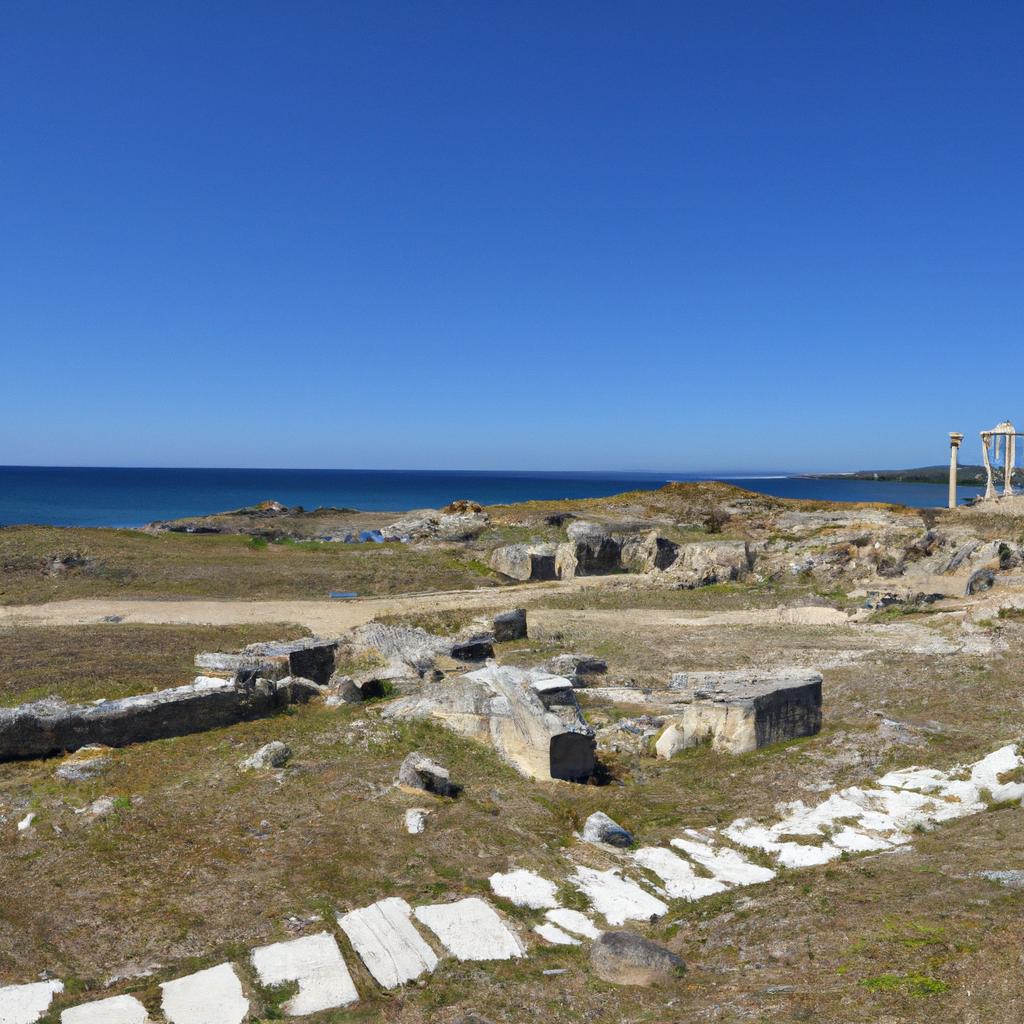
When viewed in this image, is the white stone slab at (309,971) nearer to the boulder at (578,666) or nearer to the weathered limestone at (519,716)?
the weathered limestone at (519,716)

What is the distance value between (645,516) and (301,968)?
45.1 metres

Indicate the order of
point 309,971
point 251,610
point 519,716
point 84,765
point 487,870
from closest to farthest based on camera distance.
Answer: point 309,971, point 487,870, point 84,765, point 519,716, point 251,610

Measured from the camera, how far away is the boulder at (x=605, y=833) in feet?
29.4

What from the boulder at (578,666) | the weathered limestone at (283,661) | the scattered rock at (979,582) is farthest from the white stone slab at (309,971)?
the scattered rock at (979,582)

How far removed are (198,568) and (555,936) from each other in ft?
98.8

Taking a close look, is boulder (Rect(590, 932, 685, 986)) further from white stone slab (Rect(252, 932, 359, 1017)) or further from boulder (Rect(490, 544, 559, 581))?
boulder (Rect(490, 544, 559, 581))

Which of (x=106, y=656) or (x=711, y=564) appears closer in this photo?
(x=106, y=656)

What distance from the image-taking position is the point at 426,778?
10.2 metres

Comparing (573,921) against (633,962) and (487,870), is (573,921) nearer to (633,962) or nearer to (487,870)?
(633,962)

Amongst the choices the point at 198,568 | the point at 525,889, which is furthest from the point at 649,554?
the point at 525,889

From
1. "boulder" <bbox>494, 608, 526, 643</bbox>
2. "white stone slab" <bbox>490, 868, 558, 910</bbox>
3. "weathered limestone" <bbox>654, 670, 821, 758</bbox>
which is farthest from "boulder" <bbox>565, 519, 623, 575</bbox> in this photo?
"white stone slab" <bbox>490, 868, 558, 910</bbox>

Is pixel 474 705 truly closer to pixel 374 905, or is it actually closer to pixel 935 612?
pixel 374 905

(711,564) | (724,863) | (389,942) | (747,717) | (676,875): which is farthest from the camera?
(711,564)

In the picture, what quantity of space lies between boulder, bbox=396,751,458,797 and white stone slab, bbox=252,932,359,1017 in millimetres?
3486
